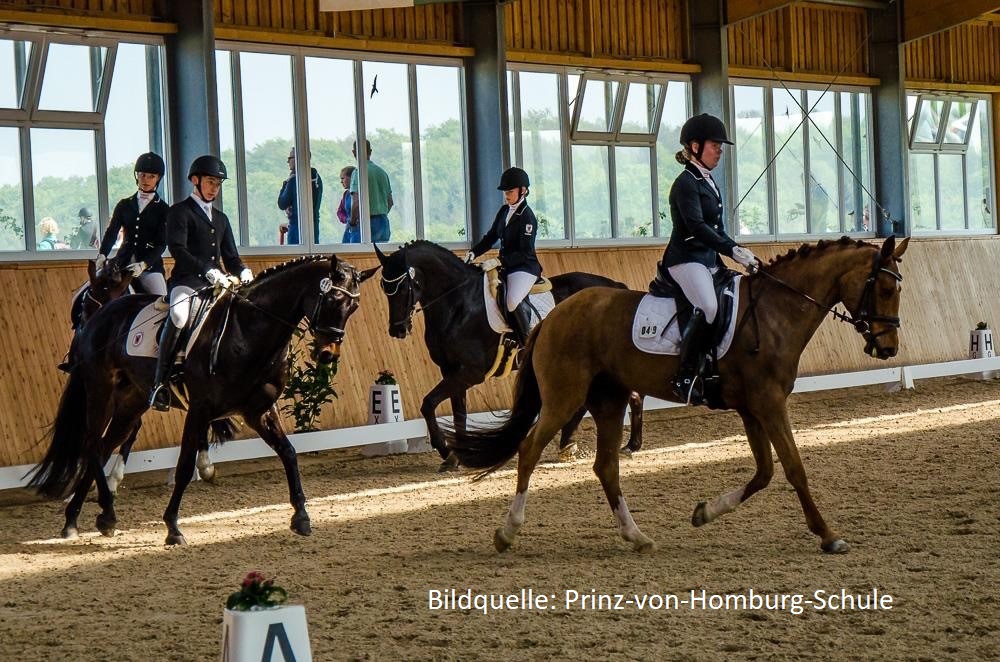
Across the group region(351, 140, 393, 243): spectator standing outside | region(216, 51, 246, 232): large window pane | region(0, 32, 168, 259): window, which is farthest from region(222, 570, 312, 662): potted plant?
region(351, 140, 393, 243): spectator standing outside

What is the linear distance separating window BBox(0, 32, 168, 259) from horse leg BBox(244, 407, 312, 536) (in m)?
4.09

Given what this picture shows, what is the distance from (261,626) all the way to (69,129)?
7.61 metres

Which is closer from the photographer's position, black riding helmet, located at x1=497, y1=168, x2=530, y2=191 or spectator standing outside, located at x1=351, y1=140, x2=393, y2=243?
black riding helmet, located at x1=497, y1=168, x2=530, y2=191

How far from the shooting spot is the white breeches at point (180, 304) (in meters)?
6.47

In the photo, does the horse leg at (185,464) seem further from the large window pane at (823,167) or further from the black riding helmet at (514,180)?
the large window pane at (823,167)

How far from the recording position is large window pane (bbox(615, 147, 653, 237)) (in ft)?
44.7

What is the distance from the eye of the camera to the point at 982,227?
1730 cm

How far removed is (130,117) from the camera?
1009 centimetres

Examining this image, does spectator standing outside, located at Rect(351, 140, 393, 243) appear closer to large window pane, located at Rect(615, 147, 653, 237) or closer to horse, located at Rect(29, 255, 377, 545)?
large window pane, located at Rect(615, 147, 653, 237)

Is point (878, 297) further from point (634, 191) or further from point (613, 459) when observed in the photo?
point (634, 191)

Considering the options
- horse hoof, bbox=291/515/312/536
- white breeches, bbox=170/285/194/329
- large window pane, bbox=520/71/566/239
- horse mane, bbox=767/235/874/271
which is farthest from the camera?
large window pane, bbox=520/71/566/239

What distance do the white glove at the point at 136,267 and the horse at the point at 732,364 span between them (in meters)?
2.68

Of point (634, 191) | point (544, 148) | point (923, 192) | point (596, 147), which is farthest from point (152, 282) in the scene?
point (923, 192)

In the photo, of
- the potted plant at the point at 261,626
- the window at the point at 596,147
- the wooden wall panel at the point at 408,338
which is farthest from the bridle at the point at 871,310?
the window at the point at 596,147
